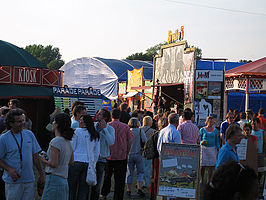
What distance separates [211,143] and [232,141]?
13.0 feet

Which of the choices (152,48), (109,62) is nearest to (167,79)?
(109,62)

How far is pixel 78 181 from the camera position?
632 centimetres

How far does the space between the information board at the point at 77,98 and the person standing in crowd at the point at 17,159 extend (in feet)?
40.1

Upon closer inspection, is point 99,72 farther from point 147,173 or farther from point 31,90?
point 147,173

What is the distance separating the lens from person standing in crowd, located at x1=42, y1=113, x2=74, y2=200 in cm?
522

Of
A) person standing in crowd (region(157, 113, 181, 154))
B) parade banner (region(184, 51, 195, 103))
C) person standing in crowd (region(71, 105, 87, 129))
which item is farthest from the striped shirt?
parade banner (region(184, 51, 195, 103))

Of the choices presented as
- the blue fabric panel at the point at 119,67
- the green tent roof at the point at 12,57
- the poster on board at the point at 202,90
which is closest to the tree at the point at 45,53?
the blue fabric panel at the point at 119,67

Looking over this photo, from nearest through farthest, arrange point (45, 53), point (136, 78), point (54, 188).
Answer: point (54, 188)
point (136, 78)
point (45, 53)

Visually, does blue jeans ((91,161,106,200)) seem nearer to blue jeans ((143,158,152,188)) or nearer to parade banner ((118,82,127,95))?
blue jeans ((143,158,152,188))

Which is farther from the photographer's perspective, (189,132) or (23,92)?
(23,92)

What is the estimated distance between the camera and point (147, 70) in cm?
5203

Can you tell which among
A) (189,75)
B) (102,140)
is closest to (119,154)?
(102,140)

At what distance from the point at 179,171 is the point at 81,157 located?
79.9 inches

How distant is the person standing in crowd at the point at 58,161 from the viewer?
5223mm
